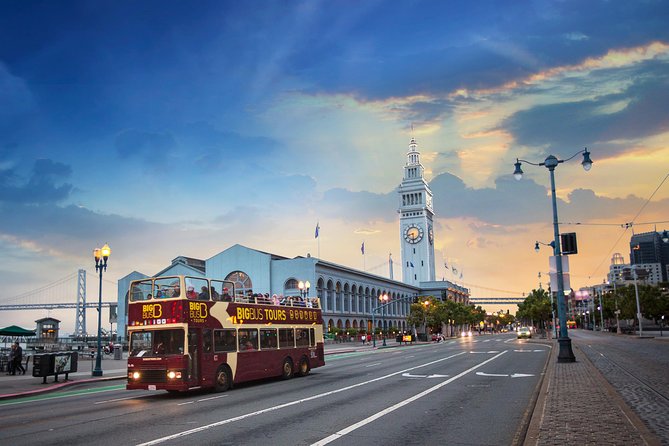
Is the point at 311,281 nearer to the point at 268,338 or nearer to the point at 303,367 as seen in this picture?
the point at 303,367

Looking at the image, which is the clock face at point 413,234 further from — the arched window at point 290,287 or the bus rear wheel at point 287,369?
the bus rear wheel at point 287,369

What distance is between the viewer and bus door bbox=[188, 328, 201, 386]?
19.7 metres

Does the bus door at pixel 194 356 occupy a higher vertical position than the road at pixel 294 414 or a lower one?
higher

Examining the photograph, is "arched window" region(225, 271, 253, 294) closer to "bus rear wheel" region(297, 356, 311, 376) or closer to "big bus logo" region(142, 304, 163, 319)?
"bus rear wheel" region(297, 356, 311, 376)

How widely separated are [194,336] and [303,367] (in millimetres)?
8929

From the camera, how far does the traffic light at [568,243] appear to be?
95.7ft

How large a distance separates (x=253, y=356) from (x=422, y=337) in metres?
75.3

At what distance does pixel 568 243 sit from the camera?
29.5m

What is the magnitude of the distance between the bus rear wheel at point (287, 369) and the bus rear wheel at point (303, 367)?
779 millimetres

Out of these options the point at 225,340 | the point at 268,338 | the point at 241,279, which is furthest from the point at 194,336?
the point at 241,279

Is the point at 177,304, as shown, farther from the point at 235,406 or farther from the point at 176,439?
the point at 176,439

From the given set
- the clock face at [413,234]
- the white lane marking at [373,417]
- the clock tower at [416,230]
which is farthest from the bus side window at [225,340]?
the clock face at [413,234]

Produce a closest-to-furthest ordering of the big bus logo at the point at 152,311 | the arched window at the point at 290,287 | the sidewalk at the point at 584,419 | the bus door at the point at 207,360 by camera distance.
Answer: the sidewalk at the point at 584,419
the big bus logo at the point at 152,311
the bus door at the point at 207,360
the arched window at the point at 290,287

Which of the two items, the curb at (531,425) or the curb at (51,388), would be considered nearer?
the curb at (531,425)
